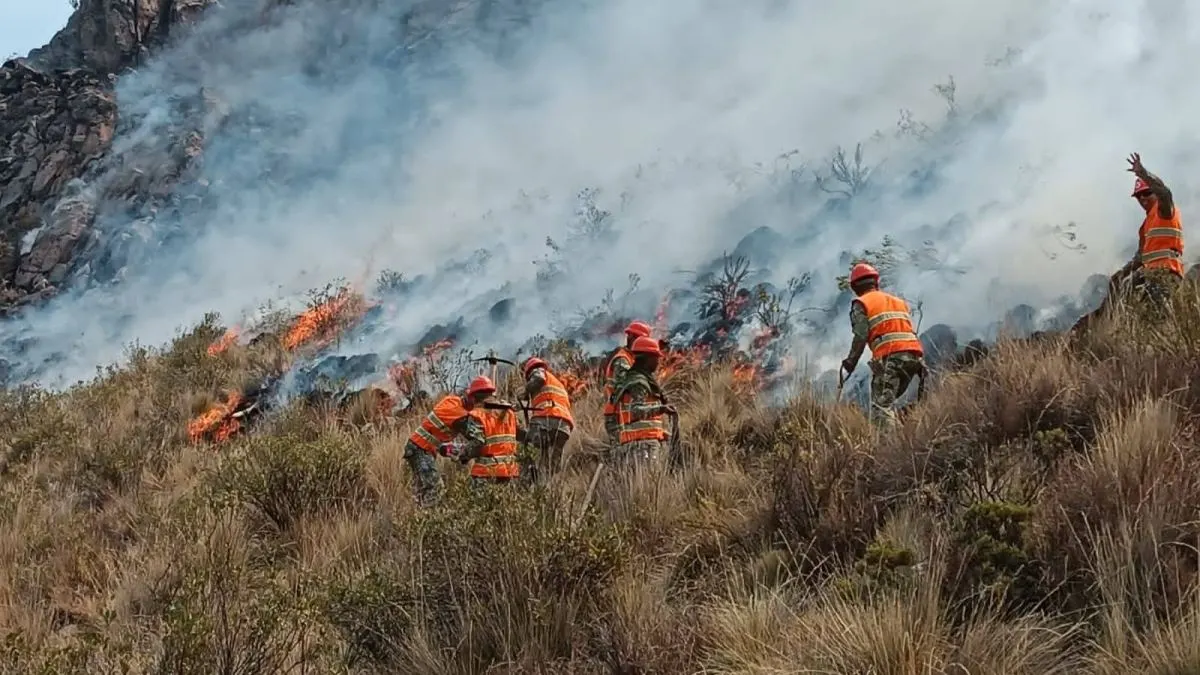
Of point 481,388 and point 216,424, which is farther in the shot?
point 216,424

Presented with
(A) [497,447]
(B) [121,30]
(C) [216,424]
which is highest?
(B) [121,30]

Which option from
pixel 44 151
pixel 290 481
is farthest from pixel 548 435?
pixel 44 151

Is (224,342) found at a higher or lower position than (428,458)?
higher

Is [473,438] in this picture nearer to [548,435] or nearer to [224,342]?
[548,435]

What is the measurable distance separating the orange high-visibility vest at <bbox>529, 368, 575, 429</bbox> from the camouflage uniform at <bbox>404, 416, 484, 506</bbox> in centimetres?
79

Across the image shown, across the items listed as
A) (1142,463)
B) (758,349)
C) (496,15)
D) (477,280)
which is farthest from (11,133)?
(1142,463)

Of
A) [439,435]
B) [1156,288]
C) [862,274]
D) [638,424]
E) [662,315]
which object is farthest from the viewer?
[662,315]

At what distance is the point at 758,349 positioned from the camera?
36.6 ft

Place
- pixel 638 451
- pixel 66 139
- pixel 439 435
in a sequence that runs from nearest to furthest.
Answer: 1. pixel 638 451
2. pixel 439 435
3. pixel 66 139

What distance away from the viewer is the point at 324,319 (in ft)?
58.9

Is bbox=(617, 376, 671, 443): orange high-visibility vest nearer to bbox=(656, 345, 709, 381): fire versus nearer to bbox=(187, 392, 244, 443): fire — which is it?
bbox=(656, 345, 709, 381): fire

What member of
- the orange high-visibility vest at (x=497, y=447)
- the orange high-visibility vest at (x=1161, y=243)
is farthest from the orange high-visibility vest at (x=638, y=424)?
the orange high-visibility vest at (x=1161, y=243)

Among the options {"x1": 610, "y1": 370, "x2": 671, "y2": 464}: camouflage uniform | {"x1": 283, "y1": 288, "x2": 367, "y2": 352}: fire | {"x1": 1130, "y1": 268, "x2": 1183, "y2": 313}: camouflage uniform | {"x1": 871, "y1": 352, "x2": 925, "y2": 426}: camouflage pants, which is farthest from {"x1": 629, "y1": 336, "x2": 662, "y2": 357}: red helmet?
{"x1": 283, "y1": 288, "x2": 367, "y2": 352}: fire

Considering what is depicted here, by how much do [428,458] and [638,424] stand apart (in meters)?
1.92
